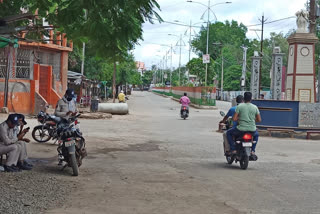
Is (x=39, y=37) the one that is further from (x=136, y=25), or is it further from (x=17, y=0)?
(x=136, y=25)

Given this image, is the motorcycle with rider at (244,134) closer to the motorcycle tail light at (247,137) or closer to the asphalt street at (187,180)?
the motorcycle tail light at (247,137)

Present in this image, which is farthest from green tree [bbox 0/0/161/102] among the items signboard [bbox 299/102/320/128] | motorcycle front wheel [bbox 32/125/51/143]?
signboard [bbox 299/102/320/128]

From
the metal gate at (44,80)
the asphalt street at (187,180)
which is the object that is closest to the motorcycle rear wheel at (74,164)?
the asphalt street at (187,180)

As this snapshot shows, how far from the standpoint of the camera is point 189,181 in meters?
7.93

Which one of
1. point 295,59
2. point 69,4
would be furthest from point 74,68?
point 69,4

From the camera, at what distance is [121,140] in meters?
14.5

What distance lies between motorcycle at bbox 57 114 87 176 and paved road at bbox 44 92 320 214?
321 millimetres

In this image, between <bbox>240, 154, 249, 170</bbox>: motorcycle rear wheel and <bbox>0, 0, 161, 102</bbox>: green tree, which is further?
<bbox>240, 154, 249, 170</bbox>: motorcycle rear wheel

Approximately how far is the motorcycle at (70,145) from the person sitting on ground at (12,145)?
0.75 metres

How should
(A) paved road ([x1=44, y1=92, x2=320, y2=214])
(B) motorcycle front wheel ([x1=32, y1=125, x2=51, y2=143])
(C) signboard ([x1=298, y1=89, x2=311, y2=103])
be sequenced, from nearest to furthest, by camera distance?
(A) paved road ([x1=44, y1=92, x2=320, y2=214])
(B) motorcycle front wheel ([x1=32, y1=125, x2=51, y2=143])
(C) signboard ([x1=298, y1=89, x2=311, y2=103])

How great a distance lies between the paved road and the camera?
20.1 ft

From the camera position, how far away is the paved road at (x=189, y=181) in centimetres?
612

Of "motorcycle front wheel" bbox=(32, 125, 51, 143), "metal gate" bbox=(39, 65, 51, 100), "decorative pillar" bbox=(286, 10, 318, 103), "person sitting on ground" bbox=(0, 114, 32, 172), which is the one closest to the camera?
"person sitting on ground" bbox=(0, 114, 32, 172)

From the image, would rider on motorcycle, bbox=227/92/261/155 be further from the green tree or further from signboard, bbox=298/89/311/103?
signboard, bbox=298/89/311/103
